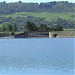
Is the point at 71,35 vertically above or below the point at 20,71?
below

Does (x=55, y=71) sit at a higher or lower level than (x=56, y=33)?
higher

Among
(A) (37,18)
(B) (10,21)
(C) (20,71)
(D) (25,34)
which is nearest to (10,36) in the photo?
(D) (25,34)

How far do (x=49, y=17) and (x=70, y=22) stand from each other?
1936 cm

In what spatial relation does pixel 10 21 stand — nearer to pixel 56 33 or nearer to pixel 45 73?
pixel 56 33

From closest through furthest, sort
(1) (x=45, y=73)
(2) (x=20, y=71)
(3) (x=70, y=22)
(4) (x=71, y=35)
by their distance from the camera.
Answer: (1) (x=45, y=73) < (2) (x=20, y=71) < (4) (x=71, y=35) < (3) (x=70, y=22)

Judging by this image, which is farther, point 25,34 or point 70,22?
point 70,22

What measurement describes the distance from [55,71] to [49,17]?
160578 mm

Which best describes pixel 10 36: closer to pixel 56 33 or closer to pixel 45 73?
pixel 56 33

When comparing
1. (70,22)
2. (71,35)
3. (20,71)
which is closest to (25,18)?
(70,22)

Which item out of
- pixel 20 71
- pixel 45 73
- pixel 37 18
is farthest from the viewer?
pixel 37 18

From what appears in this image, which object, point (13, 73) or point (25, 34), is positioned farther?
point (25, 34)

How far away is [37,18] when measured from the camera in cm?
17888

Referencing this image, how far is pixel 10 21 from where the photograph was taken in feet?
550

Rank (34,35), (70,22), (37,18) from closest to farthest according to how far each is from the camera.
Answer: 1. (34,35)
2. (70,22)
3. (37,18)
